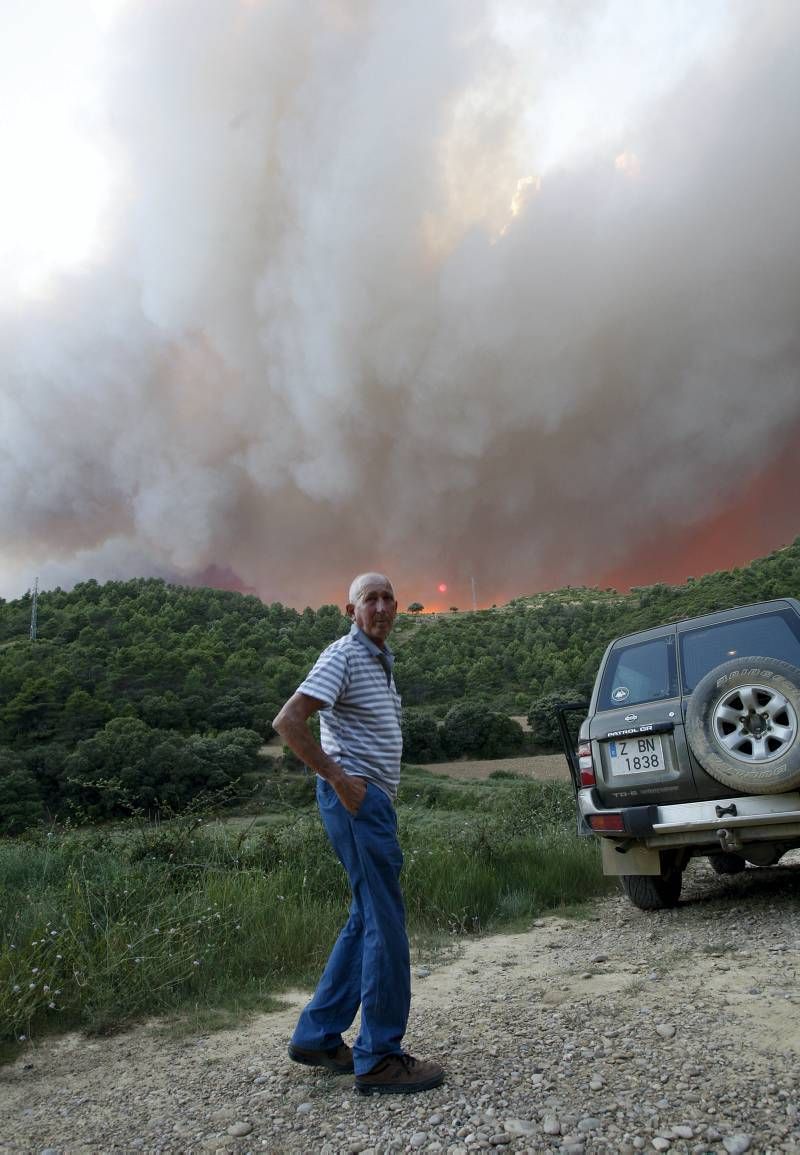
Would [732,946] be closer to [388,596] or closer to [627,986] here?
[627,986]

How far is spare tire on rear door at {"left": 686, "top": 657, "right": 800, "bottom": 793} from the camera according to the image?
4.61m

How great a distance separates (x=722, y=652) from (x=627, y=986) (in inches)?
98.6

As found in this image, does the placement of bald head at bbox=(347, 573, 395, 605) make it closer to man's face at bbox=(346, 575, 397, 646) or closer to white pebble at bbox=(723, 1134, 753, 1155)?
man's face at bbox=(346, 575, 397, 646)

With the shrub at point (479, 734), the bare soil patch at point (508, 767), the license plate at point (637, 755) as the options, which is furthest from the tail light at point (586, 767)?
the shrub at point (479, 734)

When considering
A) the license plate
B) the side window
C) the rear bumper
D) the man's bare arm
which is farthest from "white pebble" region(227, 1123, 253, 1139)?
the side window

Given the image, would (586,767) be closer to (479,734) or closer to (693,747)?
(693,747)

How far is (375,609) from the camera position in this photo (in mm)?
3111

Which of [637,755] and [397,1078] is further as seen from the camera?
[637,755]

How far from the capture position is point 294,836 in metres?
7.52

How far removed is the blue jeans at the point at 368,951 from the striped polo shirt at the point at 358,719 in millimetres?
97

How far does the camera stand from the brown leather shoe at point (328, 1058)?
116 inches

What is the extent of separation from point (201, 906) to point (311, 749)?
2922 millimetres

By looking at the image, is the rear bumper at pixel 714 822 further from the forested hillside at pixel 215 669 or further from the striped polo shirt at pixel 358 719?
the forested hillside at pixel 215 669

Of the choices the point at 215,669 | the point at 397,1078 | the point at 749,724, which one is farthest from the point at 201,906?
the point at 215,669
